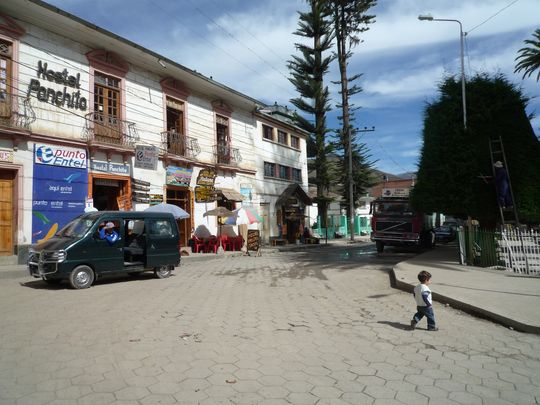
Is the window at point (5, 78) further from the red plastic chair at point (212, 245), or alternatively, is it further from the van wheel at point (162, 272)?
the red plastic chair at point (212, 245)

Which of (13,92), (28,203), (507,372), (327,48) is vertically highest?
(327,48)

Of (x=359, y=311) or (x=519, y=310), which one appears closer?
(x=519, y=310)

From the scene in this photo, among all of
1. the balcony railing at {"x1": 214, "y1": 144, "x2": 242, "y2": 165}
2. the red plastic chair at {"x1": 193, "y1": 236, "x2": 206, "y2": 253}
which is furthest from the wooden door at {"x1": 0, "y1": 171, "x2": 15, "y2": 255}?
→ the balcony railing at {"x1": 214, "y1": 144, "x2": 242, "y2": 165}

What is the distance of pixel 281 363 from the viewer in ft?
14.1

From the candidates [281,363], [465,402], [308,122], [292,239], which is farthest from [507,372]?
[308,122]

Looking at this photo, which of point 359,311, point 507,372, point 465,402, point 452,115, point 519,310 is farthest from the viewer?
point 452,115

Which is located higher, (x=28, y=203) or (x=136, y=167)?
(x=136, y=167)

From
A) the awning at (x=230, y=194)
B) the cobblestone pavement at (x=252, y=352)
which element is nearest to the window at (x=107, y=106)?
the awning at (x=230, y=194)

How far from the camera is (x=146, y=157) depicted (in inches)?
700

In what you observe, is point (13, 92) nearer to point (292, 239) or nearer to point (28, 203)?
point (28, 203)

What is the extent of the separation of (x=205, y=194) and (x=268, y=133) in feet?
31.3

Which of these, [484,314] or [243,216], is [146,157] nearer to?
[243,216]

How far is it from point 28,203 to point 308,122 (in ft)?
73.3

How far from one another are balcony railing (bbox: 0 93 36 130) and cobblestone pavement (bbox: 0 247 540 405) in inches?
292
